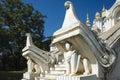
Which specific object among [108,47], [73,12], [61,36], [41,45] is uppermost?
[41,45]

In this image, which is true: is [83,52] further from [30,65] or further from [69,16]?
[30,65]

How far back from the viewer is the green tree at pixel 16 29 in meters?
28.1

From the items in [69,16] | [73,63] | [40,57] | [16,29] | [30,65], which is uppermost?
[16,29]

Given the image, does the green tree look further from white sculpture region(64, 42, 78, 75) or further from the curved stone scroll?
white sculpture region(64, 42, 78, 75)

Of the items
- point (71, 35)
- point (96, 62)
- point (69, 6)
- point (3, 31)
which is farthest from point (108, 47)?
point (3, 31)

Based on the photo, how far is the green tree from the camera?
2813 centimetres

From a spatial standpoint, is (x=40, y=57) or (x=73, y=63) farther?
(x=40, y=57)

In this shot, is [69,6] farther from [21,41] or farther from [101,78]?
[21,41]

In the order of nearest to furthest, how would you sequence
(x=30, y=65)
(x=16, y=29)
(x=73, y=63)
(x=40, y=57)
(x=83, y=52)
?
1. (x=73, y=63)
2. (x=83, y=52)
3. (x=40, y=57)
4. (x=30, y=65)
5. (x=16, y=29)

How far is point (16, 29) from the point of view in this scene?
29.4m

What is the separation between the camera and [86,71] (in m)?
7.00

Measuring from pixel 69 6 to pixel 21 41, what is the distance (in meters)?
22.3

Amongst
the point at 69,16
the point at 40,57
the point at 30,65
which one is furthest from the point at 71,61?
the point at 30,65

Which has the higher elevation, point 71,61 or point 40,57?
point 40,57
